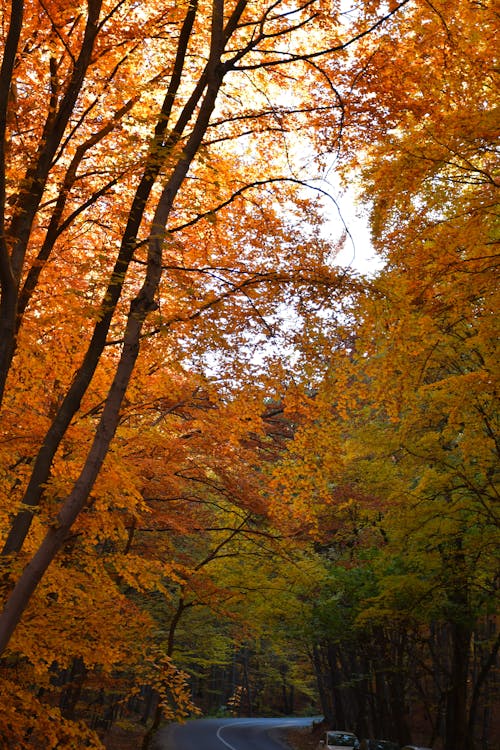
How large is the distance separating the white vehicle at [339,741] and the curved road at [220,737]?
8.99 meters

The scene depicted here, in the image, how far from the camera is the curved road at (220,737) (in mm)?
26844

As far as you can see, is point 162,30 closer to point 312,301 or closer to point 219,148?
point 219,148

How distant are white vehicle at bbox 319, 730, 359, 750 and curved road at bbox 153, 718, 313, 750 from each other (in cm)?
899

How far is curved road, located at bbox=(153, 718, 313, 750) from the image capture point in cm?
2684

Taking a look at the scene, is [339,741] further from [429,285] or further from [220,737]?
[220,737]

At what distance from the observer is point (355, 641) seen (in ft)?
70.2

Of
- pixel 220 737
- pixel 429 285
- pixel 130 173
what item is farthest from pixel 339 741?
pixel 130 173

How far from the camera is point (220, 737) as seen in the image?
3136cm

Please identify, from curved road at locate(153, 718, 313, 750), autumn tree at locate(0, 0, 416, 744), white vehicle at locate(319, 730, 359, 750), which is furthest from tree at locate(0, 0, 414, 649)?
curved road at locate(153, 718, 313, 750)

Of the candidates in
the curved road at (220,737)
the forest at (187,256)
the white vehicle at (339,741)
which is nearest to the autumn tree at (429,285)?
the forest at (187,256)

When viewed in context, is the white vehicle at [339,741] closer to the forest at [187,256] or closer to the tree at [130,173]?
the forest at [187,256]

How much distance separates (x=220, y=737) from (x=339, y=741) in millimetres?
15170

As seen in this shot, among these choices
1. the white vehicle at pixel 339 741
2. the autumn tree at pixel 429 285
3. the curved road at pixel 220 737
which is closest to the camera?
the autumn tree at pixel 429 285

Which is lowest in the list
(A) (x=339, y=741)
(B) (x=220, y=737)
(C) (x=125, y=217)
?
(B) (x=220, y=737)
